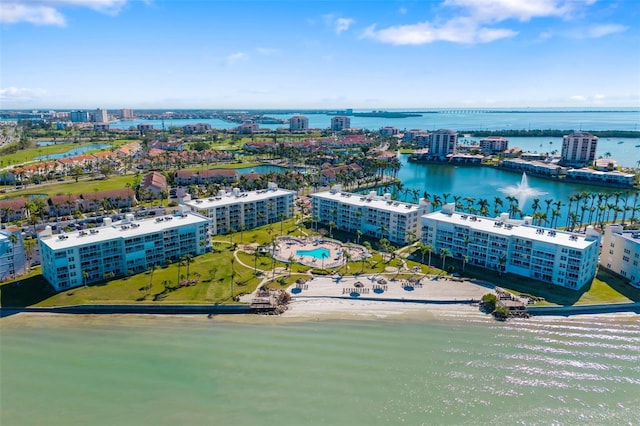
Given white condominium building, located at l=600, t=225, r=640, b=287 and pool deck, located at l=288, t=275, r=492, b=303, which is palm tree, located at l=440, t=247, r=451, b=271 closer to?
pool deck, located at l=288, t=275, r=492, b=303

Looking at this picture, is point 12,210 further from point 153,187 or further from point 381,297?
point 381,297

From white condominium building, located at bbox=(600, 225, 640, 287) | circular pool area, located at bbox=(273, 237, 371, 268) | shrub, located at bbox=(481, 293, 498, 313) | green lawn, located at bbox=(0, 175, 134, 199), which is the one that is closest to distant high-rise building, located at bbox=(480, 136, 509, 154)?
white condominium building, located at bbox=(600, 225, 640, 287)

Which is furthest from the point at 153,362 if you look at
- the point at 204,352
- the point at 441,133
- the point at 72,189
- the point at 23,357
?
the point at 441,133

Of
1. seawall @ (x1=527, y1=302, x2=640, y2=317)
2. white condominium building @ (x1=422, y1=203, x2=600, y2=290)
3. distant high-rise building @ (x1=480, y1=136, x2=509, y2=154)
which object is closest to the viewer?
seawall @ (x1=527, y1=302, x2=640, y2=317)

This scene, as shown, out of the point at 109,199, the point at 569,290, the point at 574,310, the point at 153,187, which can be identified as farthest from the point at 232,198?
the point at 574,310

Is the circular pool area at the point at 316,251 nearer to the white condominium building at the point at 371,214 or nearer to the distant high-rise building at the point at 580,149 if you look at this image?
the white condominium building at the point at 371,214

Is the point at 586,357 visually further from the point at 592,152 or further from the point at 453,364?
the point at 592,152

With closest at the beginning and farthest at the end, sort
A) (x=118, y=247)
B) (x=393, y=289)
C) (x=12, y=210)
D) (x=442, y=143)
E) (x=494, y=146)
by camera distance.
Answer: (x=393, y=289)
(x=118, y=247)
(x=12, y=210)
(x=442, y=143)
(x=494, y=146)
